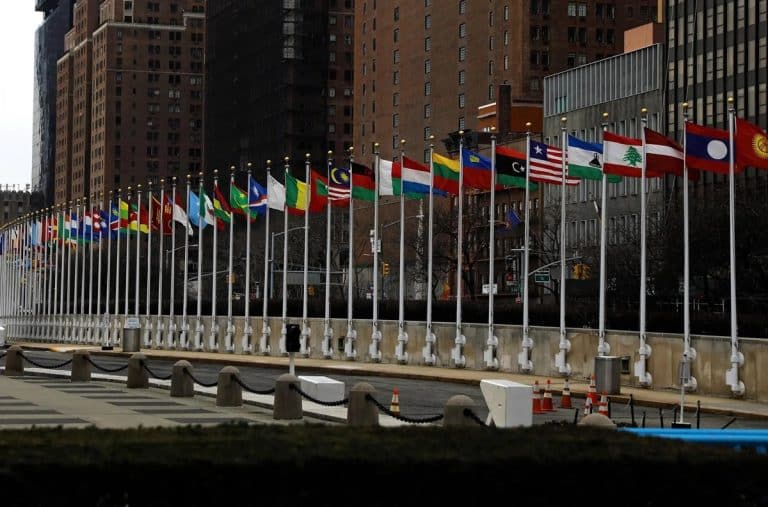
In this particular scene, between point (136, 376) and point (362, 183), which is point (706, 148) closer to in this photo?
point (136, 376)

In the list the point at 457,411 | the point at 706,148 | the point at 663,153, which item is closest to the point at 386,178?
the point at 663,153

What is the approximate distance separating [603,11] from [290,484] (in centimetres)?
14694

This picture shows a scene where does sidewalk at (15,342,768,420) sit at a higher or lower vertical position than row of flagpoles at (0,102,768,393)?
lower

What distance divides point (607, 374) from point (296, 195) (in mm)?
22093

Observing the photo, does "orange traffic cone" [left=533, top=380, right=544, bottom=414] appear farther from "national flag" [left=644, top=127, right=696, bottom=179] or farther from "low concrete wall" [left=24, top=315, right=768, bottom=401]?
"national flag" [left=644, top=127, right=696, bottom=179]

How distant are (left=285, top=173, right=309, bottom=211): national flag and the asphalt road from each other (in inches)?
249

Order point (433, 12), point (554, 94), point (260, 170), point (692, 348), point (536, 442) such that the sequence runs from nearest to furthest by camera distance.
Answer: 1. point (536, 442)
2. point (692, 348)
3. point (554, 94)
4. point (433, 12)
5. point (260, 170)

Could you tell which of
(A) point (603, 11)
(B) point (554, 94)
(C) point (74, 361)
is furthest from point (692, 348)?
(A) point (603, 11)

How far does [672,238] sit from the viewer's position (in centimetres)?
8031

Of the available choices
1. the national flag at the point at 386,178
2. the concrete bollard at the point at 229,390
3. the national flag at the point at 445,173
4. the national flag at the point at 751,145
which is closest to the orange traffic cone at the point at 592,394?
the national flag at the point at 751,145

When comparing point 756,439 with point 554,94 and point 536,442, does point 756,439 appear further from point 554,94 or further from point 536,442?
point 554,94

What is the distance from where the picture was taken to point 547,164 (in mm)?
44094

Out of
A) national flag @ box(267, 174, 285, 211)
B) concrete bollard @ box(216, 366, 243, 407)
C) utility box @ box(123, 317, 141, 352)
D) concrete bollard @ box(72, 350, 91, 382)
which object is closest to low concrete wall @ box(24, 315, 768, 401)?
national flag @ box(267, 174, 285, 211)

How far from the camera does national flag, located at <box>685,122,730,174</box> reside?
37656 millimetres
